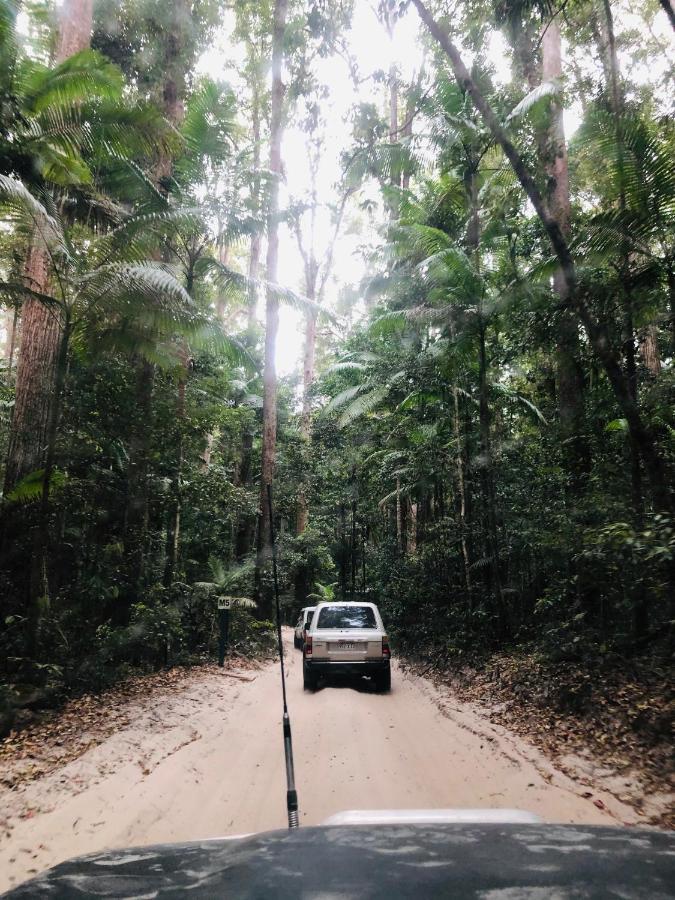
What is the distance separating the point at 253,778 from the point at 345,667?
14.5 ft

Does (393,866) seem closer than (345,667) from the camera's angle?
Yes

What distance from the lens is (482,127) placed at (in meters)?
10.8

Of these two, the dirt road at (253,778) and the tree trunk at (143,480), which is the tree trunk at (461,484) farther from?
the tree trunk at (143,480)

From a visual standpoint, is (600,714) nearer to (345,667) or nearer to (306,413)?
(345,667)

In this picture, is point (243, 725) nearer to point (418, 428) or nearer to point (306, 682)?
point (306, 682)

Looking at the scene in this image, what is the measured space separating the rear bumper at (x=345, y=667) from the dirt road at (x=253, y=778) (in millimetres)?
1339

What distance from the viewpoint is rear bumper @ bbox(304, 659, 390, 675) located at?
959cm

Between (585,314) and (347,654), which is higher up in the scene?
(585,314)

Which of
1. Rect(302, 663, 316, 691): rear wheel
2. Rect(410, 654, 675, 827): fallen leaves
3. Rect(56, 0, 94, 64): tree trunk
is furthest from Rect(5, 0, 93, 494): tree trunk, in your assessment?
Rect(410, 654, 675, 827): fallen leaves

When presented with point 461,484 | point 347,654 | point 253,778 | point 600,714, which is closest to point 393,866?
point 253,778

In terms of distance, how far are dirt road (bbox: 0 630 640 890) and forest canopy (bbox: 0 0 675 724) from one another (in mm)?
1827

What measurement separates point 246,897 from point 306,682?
29.4ft

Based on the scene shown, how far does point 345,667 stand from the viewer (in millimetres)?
9594

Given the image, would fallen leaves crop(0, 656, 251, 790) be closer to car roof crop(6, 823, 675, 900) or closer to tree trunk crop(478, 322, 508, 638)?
car roof crop(6, 823, 675, 900)
